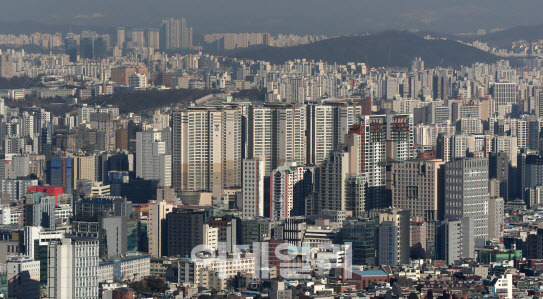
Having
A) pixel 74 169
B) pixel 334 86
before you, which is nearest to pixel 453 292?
pixel 74 169

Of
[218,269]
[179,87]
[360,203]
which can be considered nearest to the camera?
[218,269]

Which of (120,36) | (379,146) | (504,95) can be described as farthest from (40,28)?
(379,146)

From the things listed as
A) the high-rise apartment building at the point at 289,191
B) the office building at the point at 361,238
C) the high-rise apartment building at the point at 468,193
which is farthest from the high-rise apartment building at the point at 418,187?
the office building at the point at 361,238

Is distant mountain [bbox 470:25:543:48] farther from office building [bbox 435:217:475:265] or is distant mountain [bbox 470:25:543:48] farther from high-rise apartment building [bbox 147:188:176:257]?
high-rise apartment building [bbox 147:188:176:257]

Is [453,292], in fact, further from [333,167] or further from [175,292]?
[333,167]

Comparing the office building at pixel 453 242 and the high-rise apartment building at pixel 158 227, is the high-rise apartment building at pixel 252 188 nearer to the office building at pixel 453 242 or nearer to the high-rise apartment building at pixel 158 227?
the high-rise apartment building at pixel 158 227

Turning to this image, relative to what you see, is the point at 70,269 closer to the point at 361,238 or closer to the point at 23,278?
the point at 23,278

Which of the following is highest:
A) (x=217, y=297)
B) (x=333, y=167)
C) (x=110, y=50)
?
(x=110, y=50)

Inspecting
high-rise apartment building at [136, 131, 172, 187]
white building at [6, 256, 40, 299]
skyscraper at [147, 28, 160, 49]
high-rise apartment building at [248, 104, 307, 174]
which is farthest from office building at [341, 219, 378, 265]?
skyscraper at [147, 28, 160, 49]
